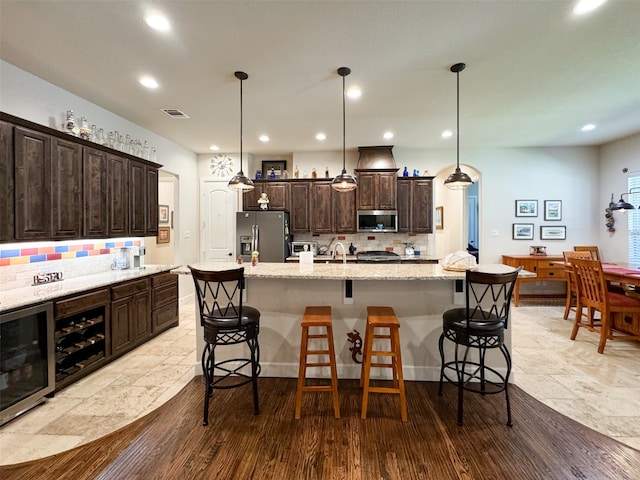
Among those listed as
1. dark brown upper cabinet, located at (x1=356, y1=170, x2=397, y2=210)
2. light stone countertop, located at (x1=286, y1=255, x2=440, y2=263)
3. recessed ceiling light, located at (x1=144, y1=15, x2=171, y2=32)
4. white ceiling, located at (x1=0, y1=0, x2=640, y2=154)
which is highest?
white ceiling, located at (x1=0, y1=0, x2=640, y2=154)

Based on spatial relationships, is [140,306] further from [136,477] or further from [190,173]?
[190,173]

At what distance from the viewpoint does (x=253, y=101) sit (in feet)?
11.7

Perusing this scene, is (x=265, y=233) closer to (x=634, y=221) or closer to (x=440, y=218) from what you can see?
(x=440, y=218)

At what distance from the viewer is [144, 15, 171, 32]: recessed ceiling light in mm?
2137

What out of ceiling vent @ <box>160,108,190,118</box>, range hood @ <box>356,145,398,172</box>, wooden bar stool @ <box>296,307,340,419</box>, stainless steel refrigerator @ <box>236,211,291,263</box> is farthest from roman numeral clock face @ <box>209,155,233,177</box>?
wooden bar stool @ <box>296,307,340,419</box>

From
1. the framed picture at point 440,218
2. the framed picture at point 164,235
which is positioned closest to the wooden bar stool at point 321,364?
the framed picture at point 164,235

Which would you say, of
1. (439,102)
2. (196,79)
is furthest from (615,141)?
(196,79)

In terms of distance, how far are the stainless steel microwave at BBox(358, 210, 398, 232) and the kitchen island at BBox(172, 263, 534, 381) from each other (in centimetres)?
279

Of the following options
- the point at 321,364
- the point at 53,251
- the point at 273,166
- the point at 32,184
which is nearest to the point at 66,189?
Result: the point at 32,184

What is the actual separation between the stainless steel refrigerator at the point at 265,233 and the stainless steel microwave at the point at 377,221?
1.51m

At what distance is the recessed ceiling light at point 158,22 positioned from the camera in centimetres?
214

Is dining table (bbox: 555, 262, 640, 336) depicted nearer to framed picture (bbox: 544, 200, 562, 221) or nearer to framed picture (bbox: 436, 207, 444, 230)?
framed picture (bbox: 544, 200, 562, 221)

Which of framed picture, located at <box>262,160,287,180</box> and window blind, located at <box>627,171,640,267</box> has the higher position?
framed picture, located at <box>262,160,287,180</box>

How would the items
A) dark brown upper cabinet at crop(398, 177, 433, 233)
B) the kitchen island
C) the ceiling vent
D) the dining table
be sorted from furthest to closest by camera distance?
dark brown upper cabinet at crop(398, 177, 433, 233)
the ceiling vent
the dining table
the kitchen island
